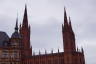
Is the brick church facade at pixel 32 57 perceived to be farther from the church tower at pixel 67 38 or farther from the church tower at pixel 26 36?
the church tower at pixel 26 36

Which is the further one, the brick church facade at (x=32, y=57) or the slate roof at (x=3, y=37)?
the slate roof at (x=3, y=37)

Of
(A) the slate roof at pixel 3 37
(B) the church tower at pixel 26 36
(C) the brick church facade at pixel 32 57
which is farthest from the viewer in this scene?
(B) the church tower at pixel 26 36

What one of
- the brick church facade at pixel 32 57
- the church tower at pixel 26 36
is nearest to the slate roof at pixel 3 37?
the brick church facade at pixel 32 57

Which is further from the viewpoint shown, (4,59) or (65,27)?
(65,27)

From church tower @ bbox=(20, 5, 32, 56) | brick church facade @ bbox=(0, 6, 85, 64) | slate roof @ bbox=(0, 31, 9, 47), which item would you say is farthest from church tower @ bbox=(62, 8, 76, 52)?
slate roof @ bbox=(0, 31, 9, 47)

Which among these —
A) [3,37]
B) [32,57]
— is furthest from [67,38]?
[3,37]

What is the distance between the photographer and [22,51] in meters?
73.6

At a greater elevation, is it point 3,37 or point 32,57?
point 3,37

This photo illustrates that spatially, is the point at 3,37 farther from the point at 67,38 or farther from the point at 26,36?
the point at 67,38

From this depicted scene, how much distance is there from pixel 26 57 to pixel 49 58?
32.1 feet

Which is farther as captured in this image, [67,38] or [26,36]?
[26,36]

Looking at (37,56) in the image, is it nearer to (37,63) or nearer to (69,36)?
(37,63)

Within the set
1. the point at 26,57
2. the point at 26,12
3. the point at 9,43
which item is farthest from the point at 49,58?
the point at 26,12

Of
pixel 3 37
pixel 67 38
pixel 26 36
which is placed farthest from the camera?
pixel 26 36
